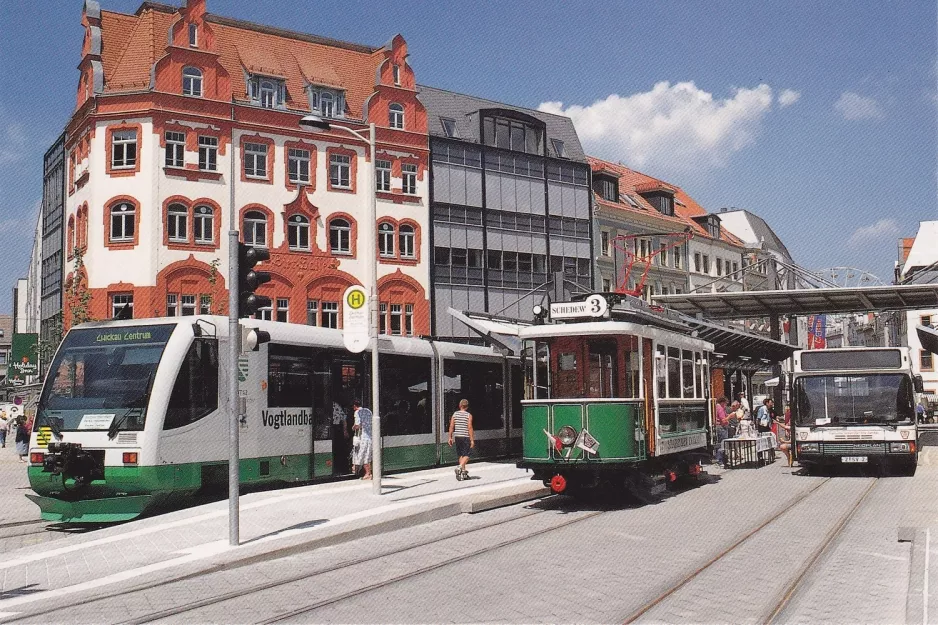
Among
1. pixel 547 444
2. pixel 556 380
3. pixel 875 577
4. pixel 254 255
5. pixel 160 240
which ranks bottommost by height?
pixel 875 577

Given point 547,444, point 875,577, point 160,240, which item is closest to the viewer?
point 875,577

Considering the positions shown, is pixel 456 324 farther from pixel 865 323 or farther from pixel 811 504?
pixel 865 323

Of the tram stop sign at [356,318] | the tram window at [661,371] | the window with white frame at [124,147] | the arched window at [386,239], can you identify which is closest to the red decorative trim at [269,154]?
the window with white frame at [124,147]

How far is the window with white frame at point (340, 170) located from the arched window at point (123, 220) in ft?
26.2

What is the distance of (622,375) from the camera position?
1514 centimetres

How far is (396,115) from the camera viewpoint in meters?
44.1

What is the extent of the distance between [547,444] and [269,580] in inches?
238

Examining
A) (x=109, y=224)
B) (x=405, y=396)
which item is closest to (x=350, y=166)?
(x=109, y=224)

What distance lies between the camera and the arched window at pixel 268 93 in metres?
40.9

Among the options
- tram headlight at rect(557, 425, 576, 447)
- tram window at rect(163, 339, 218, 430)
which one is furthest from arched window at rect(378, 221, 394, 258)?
tram headlight at rect(557, 425, 576, 447)

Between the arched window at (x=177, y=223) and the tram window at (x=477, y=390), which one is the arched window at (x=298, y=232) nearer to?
the arched window at (x=177, y=223)

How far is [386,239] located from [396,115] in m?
5.55

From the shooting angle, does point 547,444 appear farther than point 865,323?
No

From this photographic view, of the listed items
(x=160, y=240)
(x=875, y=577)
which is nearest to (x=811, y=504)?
(x=875, y=577)
